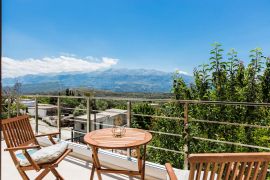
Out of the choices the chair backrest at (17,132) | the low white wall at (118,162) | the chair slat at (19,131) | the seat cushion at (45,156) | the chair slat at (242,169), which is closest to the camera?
the chair slat at (242,169)

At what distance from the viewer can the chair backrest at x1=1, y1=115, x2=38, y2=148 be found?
238 cm

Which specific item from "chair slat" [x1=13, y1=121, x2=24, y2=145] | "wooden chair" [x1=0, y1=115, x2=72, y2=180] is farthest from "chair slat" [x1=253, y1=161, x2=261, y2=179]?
"chair slat" [x1=13, y1=121, x2=24, y2=145]

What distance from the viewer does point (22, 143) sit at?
2.59 m

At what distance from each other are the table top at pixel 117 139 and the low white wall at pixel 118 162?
24.3 inches

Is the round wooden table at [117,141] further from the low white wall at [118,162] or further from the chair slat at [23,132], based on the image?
the chair slat at [23,132]

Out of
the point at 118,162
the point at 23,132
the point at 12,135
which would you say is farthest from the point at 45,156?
the point at 118,162

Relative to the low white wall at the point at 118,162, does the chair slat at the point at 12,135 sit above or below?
above

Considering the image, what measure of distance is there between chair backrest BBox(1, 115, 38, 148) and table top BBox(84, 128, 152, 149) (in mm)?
862

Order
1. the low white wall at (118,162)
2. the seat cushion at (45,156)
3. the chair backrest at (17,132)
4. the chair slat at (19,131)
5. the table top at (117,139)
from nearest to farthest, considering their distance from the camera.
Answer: the table top at (117,139) < the seat cushion at (45,156) < the chair backrest at (17,132) < the chair slat at (19,131) < the low white wall at (118,162)

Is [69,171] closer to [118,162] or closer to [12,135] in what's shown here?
[118,162]

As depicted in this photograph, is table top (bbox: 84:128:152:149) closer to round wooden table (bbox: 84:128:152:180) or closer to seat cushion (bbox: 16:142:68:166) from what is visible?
round wooden table (bbox: 84:128:152:180)

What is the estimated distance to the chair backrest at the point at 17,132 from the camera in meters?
2.38

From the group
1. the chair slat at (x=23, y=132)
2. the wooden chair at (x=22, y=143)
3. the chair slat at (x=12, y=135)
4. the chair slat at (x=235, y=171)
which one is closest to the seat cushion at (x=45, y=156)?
the wooden chair at (x=22, y=143)

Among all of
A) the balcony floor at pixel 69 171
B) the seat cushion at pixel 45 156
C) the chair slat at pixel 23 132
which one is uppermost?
the chair slat at pixel 23 132
